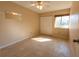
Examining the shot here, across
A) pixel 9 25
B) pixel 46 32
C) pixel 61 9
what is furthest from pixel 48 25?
pixel 9 25

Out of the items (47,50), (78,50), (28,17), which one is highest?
(28,17)

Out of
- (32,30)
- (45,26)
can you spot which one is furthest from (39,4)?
(32,30)

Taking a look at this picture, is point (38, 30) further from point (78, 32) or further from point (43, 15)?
point (78, 32)

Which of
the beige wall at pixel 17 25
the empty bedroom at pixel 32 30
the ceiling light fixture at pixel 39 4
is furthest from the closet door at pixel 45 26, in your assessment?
the ceiling light fixture at pixel 39 4

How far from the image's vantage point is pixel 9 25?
122 inches

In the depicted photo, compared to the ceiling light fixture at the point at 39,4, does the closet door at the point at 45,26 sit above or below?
below

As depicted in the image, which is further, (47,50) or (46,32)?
(47,50)

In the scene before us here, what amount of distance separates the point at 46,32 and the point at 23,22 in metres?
0.78

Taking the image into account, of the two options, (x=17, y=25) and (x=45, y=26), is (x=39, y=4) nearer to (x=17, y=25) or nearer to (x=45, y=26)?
(x=45, y=26)

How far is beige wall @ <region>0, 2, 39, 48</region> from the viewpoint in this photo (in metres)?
2.63

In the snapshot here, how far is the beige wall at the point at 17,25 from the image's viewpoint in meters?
2.63

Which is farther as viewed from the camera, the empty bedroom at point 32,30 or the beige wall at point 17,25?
the beige wall at point 17,25

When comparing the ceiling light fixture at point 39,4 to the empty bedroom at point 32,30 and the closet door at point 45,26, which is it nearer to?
the empty bedroom at point 32,30

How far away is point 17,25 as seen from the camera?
9.69 feet
